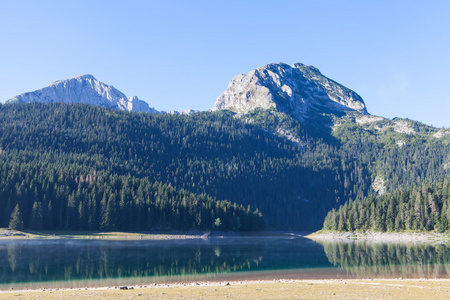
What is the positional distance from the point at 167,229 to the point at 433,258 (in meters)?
104

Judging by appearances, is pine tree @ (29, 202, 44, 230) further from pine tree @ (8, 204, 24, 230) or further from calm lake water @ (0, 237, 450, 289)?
Result: calm lake water @ (0, 237, 450, 289)

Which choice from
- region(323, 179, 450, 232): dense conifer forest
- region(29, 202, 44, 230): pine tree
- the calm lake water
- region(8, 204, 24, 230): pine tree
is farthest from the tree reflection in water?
region(323, 179, 450, 232): dense conifer forest

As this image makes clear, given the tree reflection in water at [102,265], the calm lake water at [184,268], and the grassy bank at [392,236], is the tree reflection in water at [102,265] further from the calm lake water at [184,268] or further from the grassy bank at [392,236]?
the grassy bank at [392,236]

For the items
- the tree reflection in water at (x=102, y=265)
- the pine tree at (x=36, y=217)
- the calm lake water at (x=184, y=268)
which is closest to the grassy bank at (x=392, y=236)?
the calm lake water at (x=184, y=268)

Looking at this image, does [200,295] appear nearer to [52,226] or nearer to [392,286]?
[392,286]

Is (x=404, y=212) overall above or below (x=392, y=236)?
above

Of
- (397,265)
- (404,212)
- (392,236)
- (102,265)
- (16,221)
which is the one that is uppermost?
(404,212)

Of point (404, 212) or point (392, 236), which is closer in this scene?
point (392, 236)

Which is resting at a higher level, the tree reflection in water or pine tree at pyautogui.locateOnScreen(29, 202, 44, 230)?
pine tree at pyautogui.locateOnScreen(29, 202, 44, 230)

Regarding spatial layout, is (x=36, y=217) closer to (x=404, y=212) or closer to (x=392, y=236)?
(x=392, y=236)

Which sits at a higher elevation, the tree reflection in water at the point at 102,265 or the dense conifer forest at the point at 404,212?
the dense conifer forest at the point at 404,212

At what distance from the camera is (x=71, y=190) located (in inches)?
6294

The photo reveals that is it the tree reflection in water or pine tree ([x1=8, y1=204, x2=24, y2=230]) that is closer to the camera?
the tree reflection in water

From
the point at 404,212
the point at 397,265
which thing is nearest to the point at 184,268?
the point at 397,265
